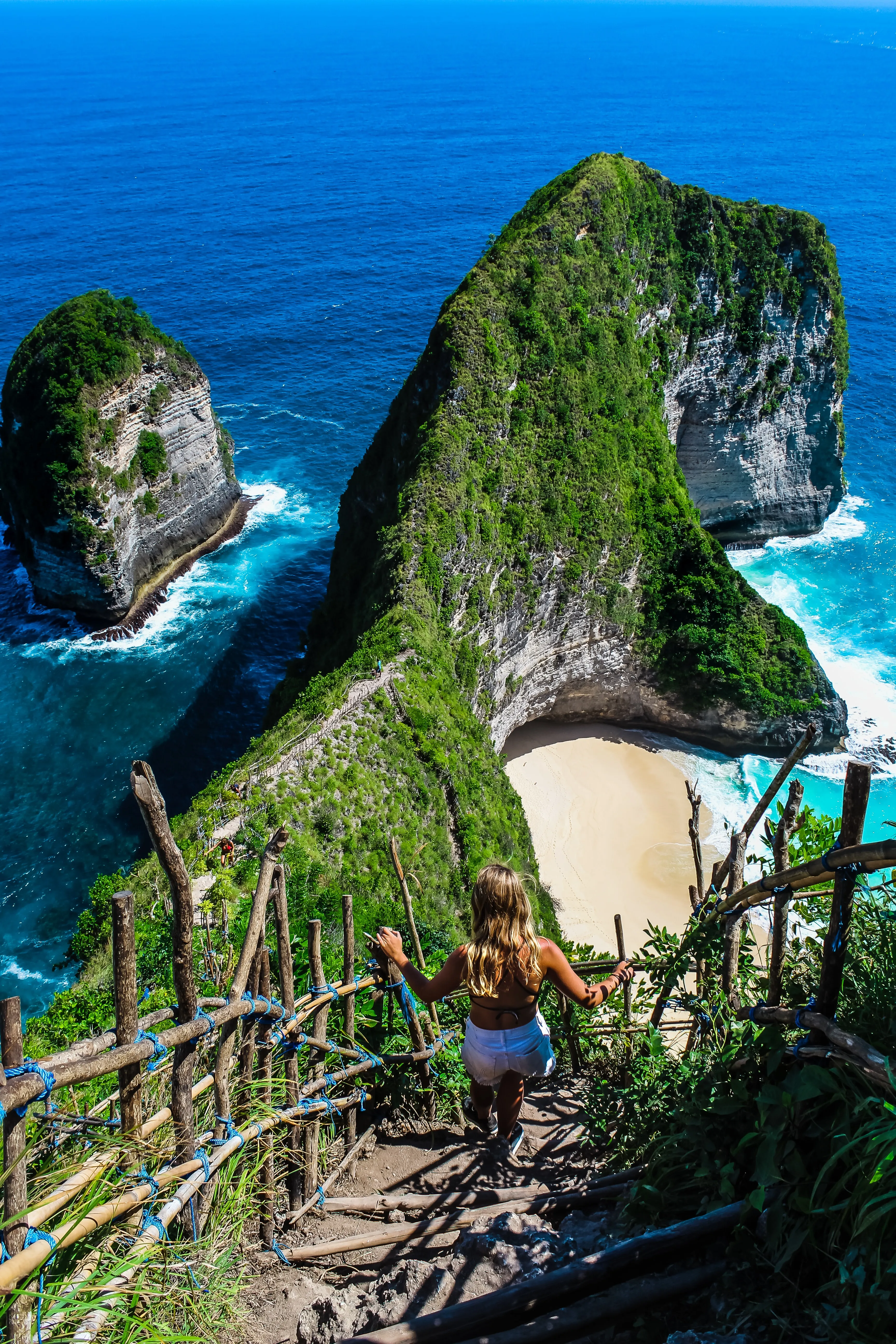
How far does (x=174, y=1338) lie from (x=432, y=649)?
20.4 m

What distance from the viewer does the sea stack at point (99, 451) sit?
40.2 m

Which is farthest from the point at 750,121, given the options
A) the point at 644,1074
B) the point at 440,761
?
the point at 644,1074

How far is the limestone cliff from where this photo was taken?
93.6 feet

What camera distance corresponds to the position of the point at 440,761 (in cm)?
2236

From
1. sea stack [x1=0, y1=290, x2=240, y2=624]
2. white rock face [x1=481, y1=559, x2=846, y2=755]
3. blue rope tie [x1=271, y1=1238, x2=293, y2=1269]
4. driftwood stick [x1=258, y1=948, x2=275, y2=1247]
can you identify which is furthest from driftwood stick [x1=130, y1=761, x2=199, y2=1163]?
sea stack [x1=0, y1=290, x2=240, y2=624]

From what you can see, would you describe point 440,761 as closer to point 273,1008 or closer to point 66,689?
point 273,1008

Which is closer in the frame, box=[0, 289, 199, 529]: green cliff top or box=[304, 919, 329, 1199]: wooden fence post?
box=[304, 919, 329, 1199]: wooden fence post

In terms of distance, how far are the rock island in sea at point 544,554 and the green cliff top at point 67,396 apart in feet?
42.6

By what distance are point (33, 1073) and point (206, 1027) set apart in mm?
1236

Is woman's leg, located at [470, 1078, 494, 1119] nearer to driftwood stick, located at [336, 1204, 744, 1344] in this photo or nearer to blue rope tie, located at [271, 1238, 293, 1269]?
blue rope tie, located at [271, 1238, 293, 1269]

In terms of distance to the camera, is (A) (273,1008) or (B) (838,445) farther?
(B) (838,445)

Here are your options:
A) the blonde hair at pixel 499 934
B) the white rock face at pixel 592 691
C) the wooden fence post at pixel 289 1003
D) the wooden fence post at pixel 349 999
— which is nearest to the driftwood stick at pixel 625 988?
the wooden fence post at pixel 349 999

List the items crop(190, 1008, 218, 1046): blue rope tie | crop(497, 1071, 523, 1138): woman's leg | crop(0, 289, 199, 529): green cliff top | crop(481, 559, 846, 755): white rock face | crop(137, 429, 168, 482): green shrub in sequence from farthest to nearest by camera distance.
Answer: crop(137, 429, 168, 482): green shrub, crop(0, 289, 199, 529): green cliff top, crop(481, 559, 846, 755): white rock face, crop(497, 1071, 523, 1138): woman's leg, crop(190, 1008, 218, 1046): blue rope tie

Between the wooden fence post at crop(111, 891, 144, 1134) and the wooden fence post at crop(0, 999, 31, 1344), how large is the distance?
0.60m
